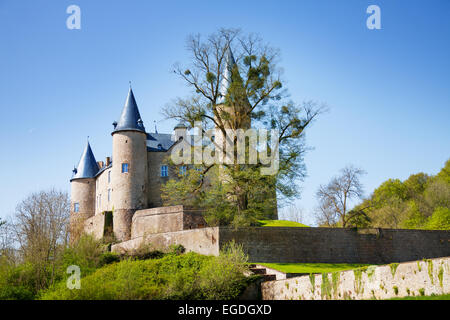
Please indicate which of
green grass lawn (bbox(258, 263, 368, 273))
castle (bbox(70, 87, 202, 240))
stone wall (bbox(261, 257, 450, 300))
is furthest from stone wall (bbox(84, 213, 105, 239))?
stone wall (bbox(261, 257, 450, 300))

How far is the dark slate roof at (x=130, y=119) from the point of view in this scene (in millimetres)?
40938

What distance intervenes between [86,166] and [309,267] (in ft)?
93.8

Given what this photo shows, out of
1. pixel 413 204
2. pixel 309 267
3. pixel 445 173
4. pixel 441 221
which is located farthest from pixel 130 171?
pixel 445 173

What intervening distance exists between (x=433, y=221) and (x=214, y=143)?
69.3ft

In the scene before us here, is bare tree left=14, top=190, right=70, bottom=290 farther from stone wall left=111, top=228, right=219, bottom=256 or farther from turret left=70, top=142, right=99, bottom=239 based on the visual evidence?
turret left=70, top=142, right=99, bottom=239

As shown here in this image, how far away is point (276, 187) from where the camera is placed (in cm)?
2966

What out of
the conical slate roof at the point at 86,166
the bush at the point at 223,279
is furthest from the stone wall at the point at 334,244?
the conical slate roof at the point at 86,166

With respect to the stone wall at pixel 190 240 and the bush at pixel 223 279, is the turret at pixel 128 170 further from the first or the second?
the bush at pixel 223 279

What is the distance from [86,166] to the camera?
4825 cm

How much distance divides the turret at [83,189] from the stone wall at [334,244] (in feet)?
73.8

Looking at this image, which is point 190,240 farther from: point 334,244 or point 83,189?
point 83,189

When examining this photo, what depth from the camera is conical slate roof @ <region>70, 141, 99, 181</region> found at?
47688 mm

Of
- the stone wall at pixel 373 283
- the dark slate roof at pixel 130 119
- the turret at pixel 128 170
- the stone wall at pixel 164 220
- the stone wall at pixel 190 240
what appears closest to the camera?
the stone wall at pixel 373 283
